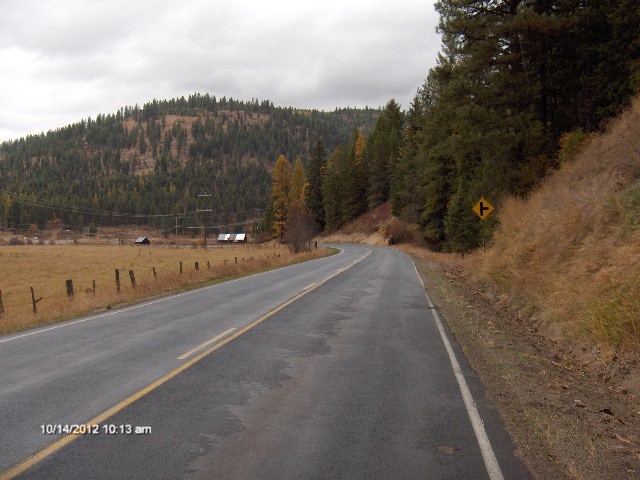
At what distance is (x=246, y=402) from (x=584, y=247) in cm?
915

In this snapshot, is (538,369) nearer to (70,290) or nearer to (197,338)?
(197,338)

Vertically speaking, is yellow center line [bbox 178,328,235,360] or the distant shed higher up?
the distant shed

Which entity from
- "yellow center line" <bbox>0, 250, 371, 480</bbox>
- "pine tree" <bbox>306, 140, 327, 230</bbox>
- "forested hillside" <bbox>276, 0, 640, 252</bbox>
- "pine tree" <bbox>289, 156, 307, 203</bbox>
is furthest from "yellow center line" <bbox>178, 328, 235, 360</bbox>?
"pine tree" <bbox>306, 140, 327, 230</bbox>

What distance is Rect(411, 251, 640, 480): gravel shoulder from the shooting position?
4.86 m

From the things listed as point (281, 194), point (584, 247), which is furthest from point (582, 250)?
point (281, 194)

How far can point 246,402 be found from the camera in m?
6.35

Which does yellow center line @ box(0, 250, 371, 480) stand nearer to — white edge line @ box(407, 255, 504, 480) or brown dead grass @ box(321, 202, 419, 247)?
white edge line @ box(407, 255, 504, 480)

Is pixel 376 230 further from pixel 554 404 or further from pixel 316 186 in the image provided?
pixel 554 404

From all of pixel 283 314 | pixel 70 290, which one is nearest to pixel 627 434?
pixel 283 314

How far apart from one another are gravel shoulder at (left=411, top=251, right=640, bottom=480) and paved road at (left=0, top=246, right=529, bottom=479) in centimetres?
28

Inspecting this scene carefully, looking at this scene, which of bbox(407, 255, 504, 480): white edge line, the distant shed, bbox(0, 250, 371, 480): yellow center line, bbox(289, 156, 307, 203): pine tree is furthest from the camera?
the distant shed

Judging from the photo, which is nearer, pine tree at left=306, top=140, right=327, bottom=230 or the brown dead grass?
the brown dead grass

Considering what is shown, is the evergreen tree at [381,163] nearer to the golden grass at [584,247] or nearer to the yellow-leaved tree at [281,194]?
the yellow-leaved tree at [281,194]

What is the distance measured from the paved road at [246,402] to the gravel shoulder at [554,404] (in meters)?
0.28
